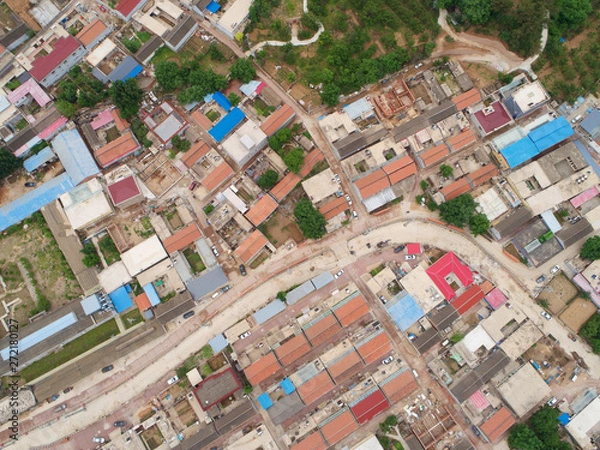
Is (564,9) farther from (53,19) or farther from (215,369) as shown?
(53,19)

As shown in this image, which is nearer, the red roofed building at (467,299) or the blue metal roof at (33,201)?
the red roofed building at (467,299)

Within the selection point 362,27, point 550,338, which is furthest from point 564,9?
point 550,338

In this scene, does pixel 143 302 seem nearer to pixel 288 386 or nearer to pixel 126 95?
pixel 288 386

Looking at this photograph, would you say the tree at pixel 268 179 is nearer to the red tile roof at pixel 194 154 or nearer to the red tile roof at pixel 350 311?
the red tile roof at pixel 194 154

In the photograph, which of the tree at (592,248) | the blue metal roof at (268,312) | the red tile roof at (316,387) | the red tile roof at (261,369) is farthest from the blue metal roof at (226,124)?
the tree at (592,248)

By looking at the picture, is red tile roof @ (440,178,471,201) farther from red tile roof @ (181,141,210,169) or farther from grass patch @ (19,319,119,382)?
grass patch @ (19,319,119,382)

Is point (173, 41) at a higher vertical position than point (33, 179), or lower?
higher
